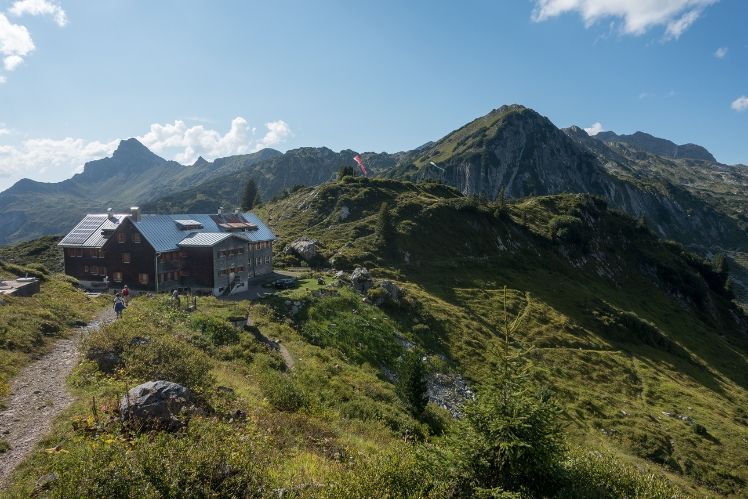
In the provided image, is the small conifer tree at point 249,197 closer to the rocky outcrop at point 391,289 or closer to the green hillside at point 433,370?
the green hillside at point 433,370

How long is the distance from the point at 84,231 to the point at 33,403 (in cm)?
4083

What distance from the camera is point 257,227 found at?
200ft

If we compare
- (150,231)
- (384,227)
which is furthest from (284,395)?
(384,227)

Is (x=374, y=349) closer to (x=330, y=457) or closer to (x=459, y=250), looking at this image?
(x=330, y=457)

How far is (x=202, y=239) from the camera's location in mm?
45812

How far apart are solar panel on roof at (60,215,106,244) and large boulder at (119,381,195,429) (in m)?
41.7

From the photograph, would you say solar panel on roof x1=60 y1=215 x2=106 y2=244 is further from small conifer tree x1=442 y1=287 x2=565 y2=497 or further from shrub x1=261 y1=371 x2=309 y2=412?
small conifer tree x1=442 y1=287 x2=565 y2=497

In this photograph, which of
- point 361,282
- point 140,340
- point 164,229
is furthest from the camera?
point 361,282

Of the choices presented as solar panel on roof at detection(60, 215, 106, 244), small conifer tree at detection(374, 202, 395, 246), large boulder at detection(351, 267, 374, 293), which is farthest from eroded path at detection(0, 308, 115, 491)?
small conifer tree at detection(374, 202, 395, 246)

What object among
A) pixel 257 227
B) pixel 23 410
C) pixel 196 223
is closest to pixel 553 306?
pixel 257 227

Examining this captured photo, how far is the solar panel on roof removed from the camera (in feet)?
151

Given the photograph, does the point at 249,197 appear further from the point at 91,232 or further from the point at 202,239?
the point at 202,239

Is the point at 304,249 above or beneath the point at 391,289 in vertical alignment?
above

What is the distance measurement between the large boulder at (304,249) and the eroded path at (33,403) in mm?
47183
